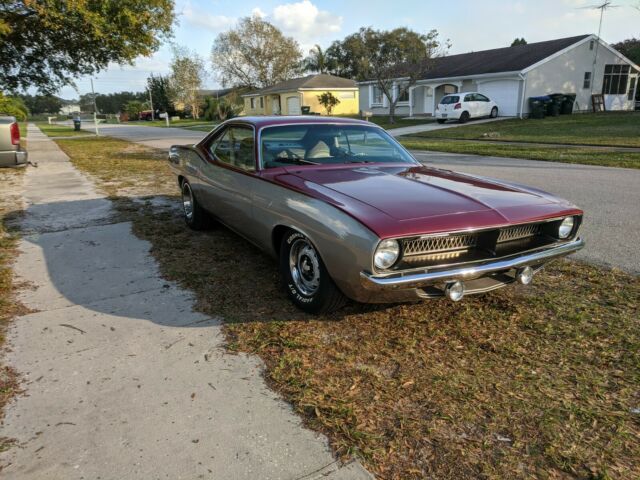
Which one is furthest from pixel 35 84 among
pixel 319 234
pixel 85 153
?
pixel 319 234

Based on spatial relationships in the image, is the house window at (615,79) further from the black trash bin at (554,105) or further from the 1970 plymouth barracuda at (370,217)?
the 1970 plymouth barracuda at (370,217)

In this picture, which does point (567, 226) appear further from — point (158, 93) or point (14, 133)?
point (158, 93)

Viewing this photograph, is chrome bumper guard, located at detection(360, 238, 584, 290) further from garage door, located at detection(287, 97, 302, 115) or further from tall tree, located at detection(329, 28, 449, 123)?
garage door, located at detection(287, 97, 302, 115)

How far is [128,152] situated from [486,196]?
50.3 feet

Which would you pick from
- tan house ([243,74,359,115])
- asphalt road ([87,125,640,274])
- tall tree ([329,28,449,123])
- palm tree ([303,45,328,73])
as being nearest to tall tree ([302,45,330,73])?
palm tree ([303,45,328,73])

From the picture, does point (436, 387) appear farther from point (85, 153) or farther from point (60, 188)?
point (85, 153)

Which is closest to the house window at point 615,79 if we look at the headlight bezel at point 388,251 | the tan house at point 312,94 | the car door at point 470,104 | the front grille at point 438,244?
the car door at point 470,104

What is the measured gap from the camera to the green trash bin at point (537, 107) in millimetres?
25297

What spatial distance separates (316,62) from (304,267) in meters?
62.9

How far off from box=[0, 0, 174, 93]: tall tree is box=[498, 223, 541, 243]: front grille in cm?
1250

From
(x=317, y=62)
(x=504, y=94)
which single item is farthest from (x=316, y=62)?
(x=504, y=94)

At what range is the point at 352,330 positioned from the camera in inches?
133

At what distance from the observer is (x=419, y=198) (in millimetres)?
3291

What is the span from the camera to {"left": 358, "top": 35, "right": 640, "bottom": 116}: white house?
2711 cm
